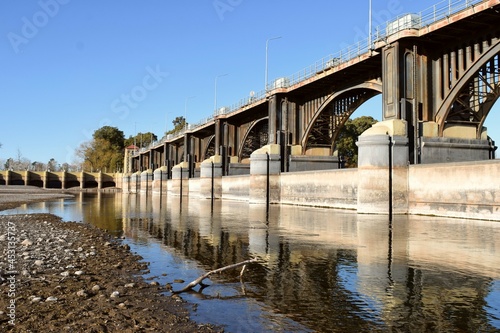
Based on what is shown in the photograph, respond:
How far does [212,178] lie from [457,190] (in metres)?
42.0

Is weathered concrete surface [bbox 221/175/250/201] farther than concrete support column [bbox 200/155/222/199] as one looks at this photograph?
No

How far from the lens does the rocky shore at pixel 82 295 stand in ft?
19.2

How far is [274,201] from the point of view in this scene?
45.0 m

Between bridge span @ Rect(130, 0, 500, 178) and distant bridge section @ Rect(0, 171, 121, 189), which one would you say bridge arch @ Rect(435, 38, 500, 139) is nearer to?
bridge span @ Rect(130, 0, 500, 178)

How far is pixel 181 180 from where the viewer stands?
78938 millimetres

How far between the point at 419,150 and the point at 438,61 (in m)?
6.24

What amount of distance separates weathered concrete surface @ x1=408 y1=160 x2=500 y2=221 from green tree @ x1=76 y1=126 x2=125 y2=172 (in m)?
147

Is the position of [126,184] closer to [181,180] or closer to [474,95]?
[181,180]

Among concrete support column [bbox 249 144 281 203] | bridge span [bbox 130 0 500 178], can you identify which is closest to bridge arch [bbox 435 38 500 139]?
bridge span [bbox 130 0 500 178]

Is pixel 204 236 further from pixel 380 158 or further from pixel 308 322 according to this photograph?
pixel 380 158

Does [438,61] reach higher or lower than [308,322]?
higher

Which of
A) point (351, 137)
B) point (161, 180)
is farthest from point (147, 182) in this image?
point (351, 137)

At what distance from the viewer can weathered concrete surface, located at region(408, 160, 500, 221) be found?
2206cm

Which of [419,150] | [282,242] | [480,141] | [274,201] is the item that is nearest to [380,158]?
[419,150]
